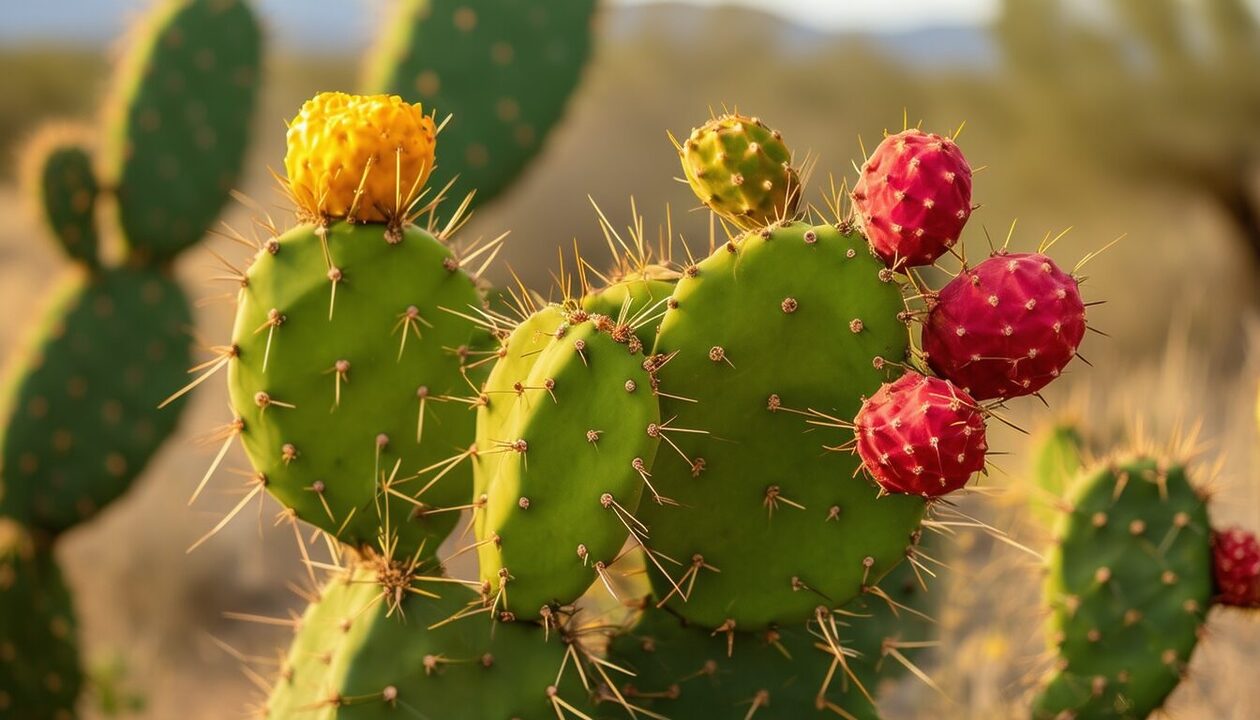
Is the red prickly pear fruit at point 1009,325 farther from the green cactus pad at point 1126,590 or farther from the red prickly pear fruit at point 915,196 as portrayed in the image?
the green cactus pad at point 1126,590

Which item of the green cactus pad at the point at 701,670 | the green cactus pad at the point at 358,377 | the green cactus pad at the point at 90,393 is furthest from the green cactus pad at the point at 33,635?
the green cactus pad at the point at 701,670

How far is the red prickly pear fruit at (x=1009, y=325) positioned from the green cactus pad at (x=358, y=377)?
55cm

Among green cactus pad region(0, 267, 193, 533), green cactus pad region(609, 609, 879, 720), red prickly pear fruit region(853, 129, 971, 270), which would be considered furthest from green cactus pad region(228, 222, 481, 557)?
green cactus pad region(0, 267, 193, 533)

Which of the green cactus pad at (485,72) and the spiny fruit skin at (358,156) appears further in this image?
the green cactus pad at (485,72)

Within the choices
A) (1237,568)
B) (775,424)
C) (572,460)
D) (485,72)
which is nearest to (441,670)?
(572,460)

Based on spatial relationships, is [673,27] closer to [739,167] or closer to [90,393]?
[90,393]

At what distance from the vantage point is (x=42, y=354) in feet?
11.0

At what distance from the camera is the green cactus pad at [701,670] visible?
61.4 inches

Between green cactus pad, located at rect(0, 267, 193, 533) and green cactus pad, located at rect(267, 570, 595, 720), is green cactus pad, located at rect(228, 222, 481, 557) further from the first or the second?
green cactus pad, located at rect(0, 267, 193, 533)

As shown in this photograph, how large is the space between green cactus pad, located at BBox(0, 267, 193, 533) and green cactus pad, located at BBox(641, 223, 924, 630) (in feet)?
7.94

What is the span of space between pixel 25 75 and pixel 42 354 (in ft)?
54.4

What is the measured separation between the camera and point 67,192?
347 centimetres

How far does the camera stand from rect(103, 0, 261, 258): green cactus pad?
139 inches

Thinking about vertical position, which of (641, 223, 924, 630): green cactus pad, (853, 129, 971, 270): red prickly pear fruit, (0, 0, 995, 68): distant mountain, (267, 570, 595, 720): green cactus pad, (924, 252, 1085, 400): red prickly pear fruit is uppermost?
(853, 129, 971, 270): red prickly pear fruit
